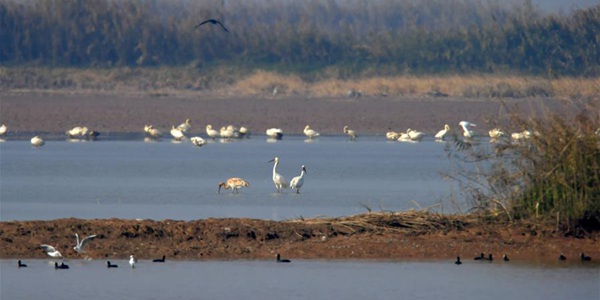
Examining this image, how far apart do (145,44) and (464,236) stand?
28.6 m

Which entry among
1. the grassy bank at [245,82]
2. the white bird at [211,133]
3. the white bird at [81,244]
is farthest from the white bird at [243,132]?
the white bird at [81,244]

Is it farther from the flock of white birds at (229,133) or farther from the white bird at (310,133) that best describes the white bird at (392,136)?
the white bird at (310,133)

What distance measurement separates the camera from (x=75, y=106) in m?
32.4

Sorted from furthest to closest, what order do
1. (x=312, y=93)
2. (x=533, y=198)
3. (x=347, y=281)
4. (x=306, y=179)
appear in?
(x=312, y=93) → (x=306, y=179) → (x=533, y=198) → (x=347, y=281)

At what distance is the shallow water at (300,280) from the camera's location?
1023 cm

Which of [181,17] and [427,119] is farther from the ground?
[181,17]

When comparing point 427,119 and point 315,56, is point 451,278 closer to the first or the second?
point 427,119

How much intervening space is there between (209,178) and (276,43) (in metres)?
21.9

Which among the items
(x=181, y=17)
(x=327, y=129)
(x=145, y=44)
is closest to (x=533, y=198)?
(x=327, y=129)

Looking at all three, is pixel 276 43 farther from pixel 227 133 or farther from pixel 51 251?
pixel 51 251

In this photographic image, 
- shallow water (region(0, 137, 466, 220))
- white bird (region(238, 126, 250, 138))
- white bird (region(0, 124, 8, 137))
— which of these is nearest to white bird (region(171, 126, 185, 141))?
shallow water (region(0, 137, 466, 220))

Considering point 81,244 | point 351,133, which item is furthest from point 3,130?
point 81,244

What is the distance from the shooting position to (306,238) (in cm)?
1232

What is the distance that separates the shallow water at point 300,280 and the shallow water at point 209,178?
1958 millimetres
